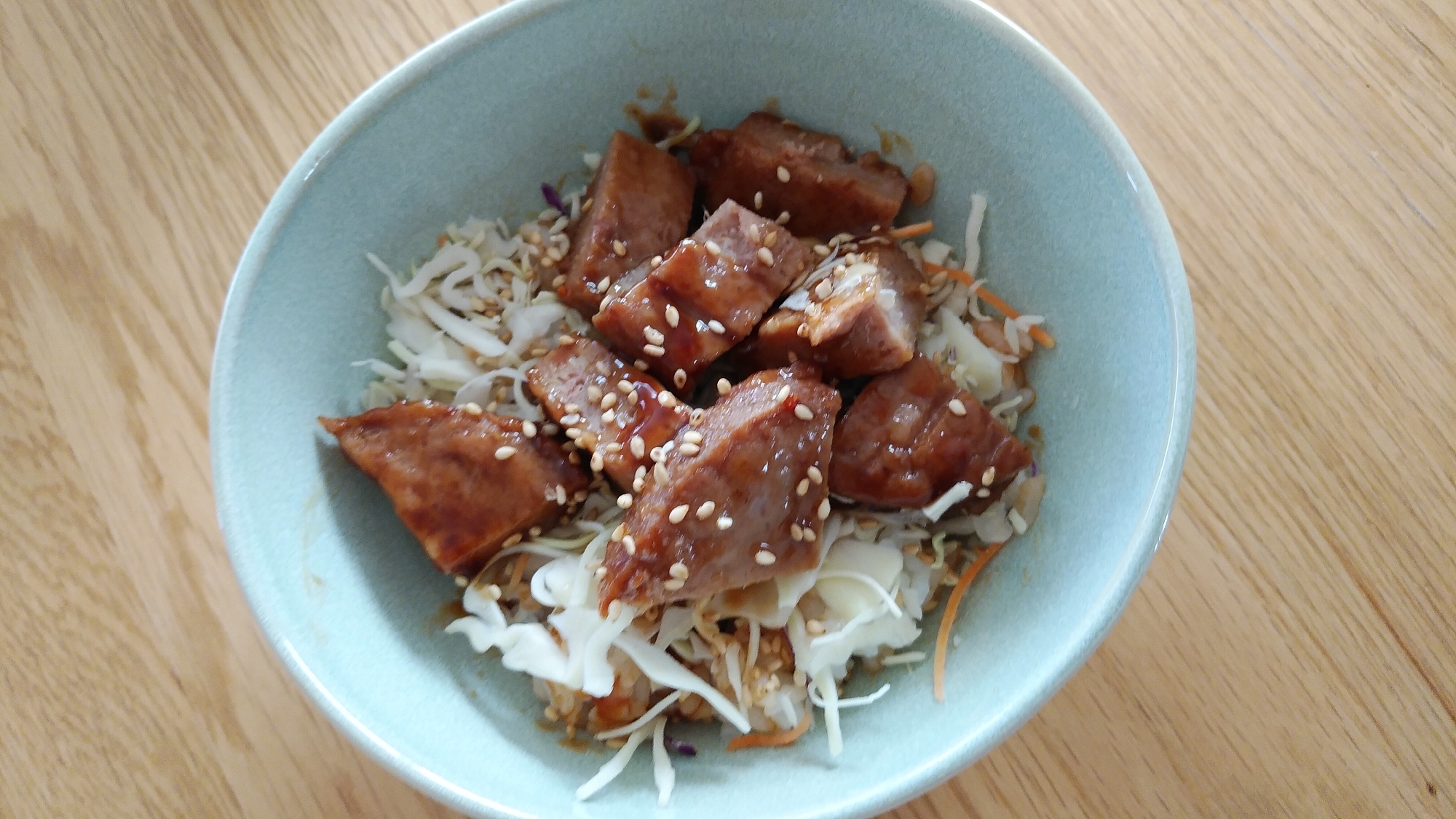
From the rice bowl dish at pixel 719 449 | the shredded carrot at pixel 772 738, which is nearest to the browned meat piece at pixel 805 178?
the rice bowl dish at pixel 719 449

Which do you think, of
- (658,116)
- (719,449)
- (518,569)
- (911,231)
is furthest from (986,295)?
(518,569)

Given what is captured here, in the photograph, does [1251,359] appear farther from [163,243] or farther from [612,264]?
[163,243]

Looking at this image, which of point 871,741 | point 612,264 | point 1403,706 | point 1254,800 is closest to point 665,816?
point 871,741

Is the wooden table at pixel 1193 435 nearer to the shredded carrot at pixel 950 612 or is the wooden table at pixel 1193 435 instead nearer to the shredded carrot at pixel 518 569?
the shredded carrot at pixel 950 612

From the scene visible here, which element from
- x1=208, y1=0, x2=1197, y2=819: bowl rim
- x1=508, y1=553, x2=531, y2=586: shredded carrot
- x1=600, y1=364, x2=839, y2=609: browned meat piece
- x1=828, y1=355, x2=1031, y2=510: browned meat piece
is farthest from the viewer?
x1=508, y1=553, x2=531, y2=586: shredded carrot

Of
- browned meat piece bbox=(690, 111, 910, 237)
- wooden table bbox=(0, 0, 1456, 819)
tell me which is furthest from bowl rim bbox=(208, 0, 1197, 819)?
wooden table bbox=(0, 0, 1456, 819)

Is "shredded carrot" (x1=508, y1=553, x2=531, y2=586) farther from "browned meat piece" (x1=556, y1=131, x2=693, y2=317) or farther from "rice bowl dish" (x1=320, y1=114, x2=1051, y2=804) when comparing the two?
"browned meat piece" (x1=556, y1=131, x2=693, y2=317)

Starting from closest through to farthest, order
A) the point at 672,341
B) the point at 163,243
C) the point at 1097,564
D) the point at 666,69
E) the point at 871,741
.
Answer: the point at 1097,564 → the point at 871,741 → the point at 672,341 → the point at 666,69 → the point at 163,243
